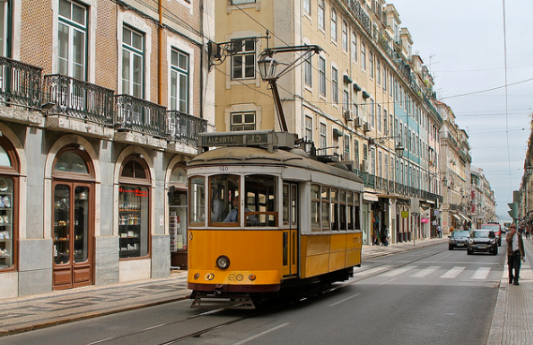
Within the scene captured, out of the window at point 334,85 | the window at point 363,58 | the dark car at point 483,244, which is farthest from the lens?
the window at point 363,58

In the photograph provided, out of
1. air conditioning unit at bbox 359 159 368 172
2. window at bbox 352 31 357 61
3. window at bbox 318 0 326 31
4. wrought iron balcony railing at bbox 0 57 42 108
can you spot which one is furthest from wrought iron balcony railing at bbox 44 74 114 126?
air conditioning unit at bbox 359 159 368 172

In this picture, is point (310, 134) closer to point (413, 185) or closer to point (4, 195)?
point (4, 195)

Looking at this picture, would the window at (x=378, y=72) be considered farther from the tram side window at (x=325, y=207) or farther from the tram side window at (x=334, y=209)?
the tram side window at (x=325, y=207)

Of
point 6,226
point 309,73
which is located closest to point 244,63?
point 309,73

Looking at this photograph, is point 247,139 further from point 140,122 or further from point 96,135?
point 140,122

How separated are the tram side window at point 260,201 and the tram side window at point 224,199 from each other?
0.21 m

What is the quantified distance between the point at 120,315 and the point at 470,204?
390 feet

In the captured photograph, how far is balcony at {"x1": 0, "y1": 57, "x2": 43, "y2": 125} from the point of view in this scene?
13.7 meters

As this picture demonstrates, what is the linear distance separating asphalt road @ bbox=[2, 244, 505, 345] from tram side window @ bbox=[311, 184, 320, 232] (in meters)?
1.68

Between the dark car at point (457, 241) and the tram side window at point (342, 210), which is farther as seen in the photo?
the dark car at point (457, 241)

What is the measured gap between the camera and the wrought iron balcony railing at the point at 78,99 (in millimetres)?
15117

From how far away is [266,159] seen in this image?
470 inches

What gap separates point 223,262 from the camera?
11516 millimetres

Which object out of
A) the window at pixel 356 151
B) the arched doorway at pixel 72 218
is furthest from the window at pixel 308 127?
the arched doorway at pixel 72 218
